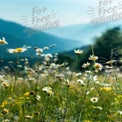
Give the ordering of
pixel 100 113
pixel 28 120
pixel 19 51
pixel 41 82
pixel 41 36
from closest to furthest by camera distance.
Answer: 1. pixel 28 120
2. pixel 19 51
3. pixel 100 113
4. pixel 41 82
5. pixel 41 36

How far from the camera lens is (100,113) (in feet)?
14.8

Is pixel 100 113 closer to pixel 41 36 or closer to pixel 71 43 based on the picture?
pixel 71 43

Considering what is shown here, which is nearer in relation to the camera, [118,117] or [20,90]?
[118,117]

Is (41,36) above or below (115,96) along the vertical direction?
above

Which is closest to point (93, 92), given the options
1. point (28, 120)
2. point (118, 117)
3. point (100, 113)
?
point (100, 113)

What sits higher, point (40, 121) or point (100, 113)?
point (100, 113)

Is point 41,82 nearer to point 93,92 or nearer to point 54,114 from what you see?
A: point 93,92

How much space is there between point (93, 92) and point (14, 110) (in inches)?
75.2

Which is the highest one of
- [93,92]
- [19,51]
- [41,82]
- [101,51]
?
[101,51]

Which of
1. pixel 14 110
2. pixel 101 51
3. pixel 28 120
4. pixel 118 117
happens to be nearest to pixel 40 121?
pixel 28 120

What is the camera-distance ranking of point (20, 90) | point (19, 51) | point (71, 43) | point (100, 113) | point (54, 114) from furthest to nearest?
1. point (71, 43)
2. point (20, 90)
3. point (100, 113)
4. point (19, 51)
5. point (54, 114)

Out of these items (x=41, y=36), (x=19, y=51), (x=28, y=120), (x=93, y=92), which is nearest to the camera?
(x=28, y=120)

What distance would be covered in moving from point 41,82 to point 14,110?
112 inches

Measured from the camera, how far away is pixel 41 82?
7.38 m
